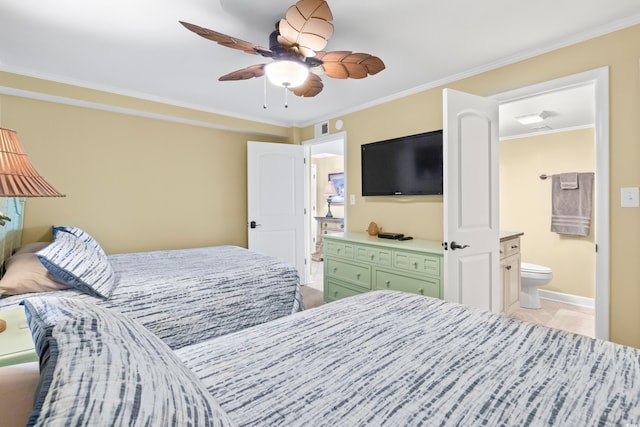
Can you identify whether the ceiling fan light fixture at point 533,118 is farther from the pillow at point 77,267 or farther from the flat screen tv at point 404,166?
the pillow at point 77,267

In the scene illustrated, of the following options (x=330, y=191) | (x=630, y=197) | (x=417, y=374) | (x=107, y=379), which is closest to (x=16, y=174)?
(x=107, y=379)

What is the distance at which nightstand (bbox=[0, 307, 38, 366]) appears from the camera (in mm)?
1092

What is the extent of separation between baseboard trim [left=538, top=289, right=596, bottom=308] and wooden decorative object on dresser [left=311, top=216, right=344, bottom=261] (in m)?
3.26

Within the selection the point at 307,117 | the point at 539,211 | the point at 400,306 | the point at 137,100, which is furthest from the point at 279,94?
the point at 539,211

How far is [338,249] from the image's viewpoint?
11.5 feet

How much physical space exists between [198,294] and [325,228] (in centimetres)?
432

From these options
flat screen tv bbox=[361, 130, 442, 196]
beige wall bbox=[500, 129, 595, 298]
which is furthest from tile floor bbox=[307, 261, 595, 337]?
flat screen tv bbox=[361, 130, 442, 196]

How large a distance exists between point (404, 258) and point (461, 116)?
127 centimetres

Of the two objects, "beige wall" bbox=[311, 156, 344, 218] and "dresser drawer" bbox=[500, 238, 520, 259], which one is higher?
"beige wall" bbox=[311, 156, 344, 218]

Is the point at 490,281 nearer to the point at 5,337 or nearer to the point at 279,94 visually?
the point at 279,94

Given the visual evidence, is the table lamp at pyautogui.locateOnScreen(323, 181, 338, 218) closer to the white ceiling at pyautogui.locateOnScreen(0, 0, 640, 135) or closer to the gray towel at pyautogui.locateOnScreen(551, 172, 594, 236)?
the white ceiling at pyautogui.locateOnScreen(0, 0, 640, 135)

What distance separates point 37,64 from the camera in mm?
2668

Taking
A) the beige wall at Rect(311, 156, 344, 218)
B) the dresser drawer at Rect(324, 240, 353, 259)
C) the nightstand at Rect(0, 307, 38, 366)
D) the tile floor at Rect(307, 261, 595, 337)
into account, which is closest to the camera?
the nightstand at Rect(0, 307, 38, 366)

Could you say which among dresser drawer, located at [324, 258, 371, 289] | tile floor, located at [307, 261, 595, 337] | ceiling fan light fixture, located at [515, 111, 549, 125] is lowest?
tile floor, located at [307, 261, 595, 337]
